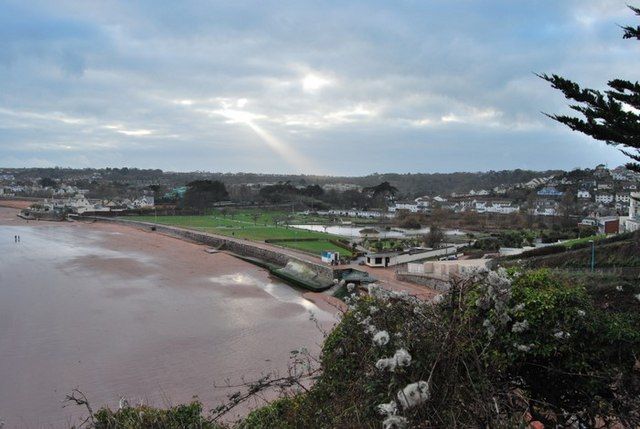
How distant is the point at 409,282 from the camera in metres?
20.2

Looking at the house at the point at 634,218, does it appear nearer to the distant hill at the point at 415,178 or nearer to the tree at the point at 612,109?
the tree at the point at 612,109

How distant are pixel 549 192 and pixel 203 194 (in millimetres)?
47072

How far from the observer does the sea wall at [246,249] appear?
22.4 metres

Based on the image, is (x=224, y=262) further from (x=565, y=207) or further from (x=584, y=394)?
(x=565, y=207)

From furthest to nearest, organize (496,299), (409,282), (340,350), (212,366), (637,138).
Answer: (409,282) → (212,366) → (637,138) → (340,350) → (496,299)

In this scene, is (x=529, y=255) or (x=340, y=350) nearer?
(x=340, y=350)

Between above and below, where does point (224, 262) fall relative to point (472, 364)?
below

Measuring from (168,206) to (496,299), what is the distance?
63773 mm

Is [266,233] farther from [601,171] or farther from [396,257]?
[601,171]

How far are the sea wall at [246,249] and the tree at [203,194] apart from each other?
15163 millimetres

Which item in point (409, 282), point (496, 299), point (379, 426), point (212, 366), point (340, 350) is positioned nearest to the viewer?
point (379, 426)

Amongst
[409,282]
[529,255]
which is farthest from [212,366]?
[529,255]

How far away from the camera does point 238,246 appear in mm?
31875

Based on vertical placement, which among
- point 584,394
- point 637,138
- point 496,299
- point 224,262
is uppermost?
point 637,138
